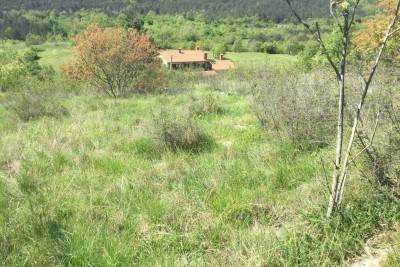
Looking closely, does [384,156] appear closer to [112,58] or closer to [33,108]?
[33,108]

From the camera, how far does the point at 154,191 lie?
3703 mm

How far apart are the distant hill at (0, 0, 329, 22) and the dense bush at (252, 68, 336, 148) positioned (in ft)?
474

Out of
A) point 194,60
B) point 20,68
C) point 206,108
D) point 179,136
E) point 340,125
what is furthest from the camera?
point 194,60

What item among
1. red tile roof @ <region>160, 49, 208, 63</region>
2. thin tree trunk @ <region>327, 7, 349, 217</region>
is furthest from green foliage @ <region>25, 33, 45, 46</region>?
thin tree trunk @ <region>327, 7, 349, 217</region>

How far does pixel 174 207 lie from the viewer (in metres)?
3.15

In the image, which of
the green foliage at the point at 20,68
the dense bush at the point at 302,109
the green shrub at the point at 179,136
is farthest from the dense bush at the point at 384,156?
the green foliage at the point at 20,68

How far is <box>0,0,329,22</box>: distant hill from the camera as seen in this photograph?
485 feet

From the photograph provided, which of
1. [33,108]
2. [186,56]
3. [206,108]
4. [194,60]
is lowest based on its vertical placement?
[194,60]

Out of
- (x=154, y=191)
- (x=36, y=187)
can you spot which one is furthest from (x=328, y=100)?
(x=36, y=187)

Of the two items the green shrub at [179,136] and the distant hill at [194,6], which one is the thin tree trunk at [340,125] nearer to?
the green shrub at [179,136]

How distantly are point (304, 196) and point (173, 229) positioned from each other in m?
1.31

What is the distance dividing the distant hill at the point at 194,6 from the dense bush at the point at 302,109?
145 m

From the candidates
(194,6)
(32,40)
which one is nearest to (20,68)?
(32,40)

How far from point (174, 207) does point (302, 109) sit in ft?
10.2
